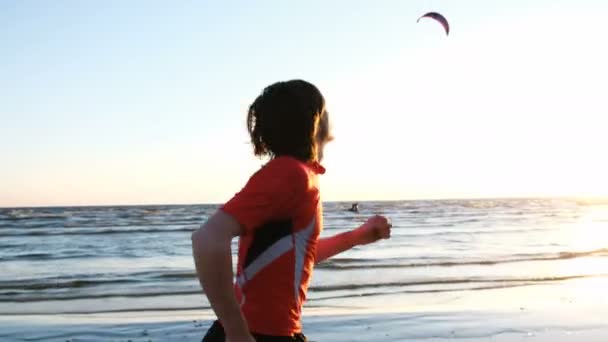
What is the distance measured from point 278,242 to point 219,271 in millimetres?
343

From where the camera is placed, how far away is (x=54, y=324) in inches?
409

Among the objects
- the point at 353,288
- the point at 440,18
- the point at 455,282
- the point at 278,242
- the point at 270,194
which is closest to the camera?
the point at 270,194

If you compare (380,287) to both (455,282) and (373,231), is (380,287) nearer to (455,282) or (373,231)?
(455,282)

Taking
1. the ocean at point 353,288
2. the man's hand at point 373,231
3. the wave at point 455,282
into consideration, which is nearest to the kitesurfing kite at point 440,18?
the man's hand at point 373,231

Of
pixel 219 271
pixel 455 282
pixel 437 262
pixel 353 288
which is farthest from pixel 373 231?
pixel 437 262

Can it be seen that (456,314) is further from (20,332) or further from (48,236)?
(48,236)

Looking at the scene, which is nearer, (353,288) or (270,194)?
(270,194)

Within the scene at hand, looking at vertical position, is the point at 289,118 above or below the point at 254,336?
above

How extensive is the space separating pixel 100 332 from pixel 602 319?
6.02 m

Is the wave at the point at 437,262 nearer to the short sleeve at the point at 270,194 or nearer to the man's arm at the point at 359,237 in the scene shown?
the man's arm at the point at 359,237

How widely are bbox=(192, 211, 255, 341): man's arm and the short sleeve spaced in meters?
0.09

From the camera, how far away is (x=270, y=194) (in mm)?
2320

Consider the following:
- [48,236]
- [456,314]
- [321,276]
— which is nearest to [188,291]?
[321,276]

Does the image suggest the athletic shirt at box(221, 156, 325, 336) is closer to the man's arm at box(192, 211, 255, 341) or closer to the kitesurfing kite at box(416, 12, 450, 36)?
the man's arm at box(192, 211, 255, 341)
